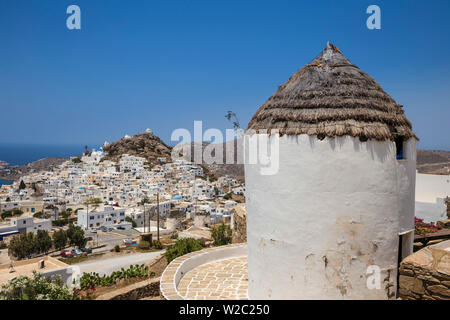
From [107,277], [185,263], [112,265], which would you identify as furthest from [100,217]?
[185,263]

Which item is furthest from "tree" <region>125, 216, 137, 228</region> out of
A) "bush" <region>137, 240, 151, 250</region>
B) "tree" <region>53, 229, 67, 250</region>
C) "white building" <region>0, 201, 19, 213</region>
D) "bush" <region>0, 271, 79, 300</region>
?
"bush" <region>0, 271, 79, 300</region>

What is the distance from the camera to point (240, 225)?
12469 millimetres

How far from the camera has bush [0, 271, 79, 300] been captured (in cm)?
814

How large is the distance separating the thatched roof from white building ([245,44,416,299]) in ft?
0.05

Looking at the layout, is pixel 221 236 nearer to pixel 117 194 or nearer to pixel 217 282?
pixel 217 282

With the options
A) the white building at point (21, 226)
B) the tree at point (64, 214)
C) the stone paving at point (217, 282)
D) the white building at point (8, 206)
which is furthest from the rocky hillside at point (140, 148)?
the stone paving at point (217, 282)

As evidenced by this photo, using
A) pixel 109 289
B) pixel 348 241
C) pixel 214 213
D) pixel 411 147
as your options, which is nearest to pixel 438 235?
pixel 411 147

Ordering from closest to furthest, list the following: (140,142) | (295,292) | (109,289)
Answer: (295,292) < (109,289) < (140,142)

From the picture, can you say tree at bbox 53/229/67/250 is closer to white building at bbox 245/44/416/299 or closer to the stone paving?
the stone paving

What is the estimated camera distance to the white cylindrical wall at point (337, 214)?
507cm

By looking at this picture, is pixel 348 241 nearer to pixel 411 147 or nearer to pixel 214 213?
pixel 411 147

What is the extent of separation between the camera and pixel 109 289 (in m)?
14.1

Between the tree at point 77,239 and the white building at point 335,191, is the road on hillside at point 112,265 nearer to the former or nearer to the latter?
the tree at point 77,239

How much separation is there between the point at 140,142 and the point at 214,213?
4863 centimetres
